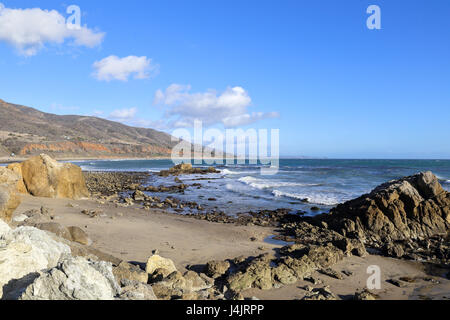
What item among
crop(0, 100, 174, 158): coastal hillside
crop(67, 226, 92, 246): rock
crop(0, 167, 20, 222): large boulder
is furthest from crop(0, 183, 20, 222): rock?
crop(0, 100, 174, 158): coastal hillside

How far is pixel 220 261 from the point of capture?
288 inches

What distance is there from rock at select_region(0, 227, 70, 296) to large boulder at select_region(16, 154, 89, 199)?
13028mm

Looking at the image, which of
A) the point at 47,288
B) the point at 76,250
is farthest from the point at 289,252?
the point at 47,288

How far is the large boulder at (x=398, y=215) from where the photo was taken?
11289mm

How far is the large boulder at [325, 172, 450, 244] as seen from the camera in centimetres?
1129

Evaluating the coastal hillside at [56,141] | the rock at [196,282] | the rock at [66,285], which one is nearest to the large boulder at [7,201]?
the rock at [66,285]

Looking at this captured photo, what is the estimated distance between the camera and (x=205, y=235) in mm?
11281

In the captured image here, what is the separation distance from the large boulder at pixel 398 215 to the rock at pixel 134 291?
9.28 m

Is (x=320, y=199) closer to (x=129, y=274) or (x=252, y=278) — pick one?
(x=252, y=278)

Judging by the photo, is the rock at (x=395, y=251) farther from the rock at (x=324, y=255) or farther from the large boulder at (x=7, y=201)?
the large boulder at (x=7, y=201)

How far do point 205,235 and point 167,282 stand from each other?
589cm

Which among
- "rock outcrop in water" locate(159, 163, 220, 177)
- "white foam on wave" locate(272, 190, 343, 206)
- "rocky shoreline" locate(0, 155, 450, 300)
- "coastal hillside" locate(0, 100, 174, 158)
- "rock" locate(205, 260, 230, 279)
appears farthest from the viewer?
"coastal hillside" locate(0, 100, 174, 158)

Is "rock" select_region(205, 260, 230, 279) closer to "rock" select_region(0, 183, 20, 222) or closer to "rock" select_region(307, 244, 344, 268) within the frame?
"rock" select_region(307, 244, 344, 268)
